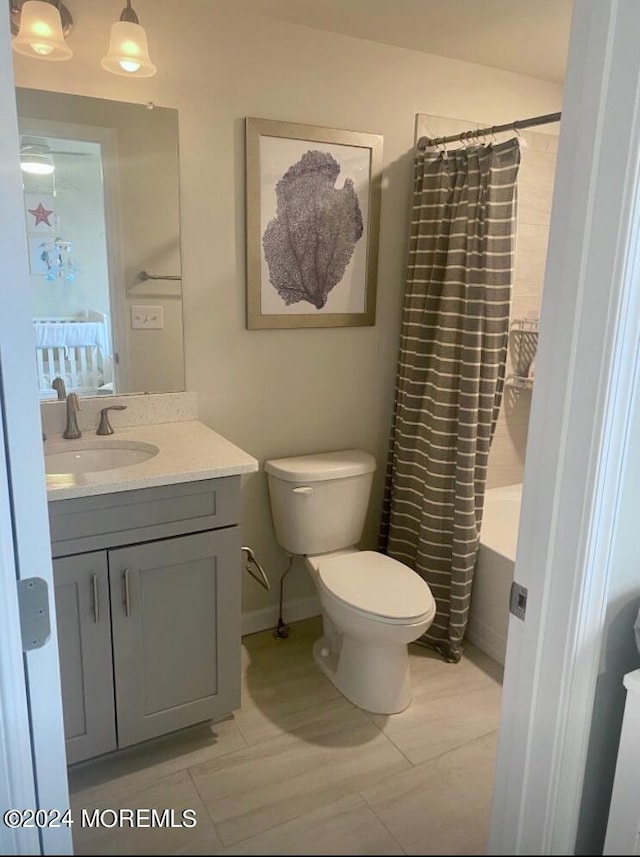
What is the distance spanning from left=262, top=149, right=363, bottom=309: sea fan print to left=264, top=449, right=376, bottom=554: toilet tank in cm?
63

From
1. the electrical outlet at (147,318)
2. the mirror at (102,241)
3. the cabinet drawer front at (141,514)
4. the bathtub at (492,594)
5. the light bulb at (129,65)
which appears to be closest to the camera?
the cabinet drawer front at (141,514)

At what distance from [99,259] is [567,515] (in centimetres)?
171

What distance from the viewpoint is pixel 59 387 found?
207cm

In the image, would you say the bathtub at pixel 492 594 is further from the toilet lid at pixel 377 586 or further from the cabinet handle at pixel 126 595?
the cabinet handle at pixel 126 595

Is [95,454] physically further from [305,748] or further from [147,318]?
[305,748]

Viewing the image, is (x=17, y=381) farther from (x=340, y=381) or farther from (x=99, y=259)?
(x=340, y=381)

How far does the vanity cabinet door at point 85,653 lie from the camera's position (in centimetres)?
170

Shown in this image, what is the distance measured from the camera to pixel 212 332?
234 cm

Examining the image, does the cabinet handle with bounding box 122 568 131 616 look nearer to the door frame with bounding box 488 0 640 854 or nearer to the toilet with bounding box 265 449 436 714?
the toilet with bounding box 265 449 436 714

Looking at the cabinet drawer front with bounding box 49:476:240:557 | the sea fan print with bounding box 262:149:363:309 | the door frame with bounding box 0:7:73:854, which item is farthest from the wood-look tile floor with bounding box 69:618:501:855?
the sea fan print with bounding box 262:149:363:309

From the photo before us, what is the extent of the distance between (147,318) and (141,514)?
2.55ft

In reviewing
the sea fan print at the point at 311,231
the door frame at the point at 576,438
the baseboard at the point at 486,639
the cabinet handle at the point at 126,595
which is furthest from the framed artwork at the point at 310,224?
the door frame at the point at 576,438

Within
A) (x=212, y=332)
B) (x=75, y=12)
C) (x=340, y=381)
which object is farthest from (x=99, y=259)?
(x=340, y=381)

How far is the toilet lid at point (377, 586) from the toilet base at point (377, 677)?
18cm
